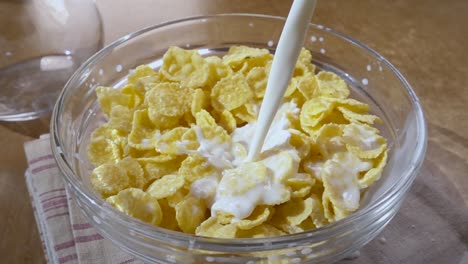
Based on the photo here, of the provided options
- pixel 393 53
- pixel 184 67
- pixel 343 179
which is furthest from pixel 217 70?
pixel 393 53

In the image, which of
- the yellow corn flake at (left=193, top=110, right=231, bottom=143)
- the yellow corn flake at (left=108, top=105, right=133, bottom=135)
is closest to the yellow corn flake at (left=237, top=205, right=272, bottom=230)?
the yellow corn flake at (left=193, top=110, right=231, bottom=143)

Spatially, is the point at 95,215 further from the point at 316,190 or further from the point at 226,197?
the point at 316,190

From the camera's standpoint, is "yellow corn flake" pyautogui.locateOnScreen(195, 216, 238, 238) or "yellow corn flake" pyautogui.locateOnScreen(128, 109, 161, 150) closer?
"yellow corn flake" pyautogui.locateOnScreen(195, 216, 238, 238)

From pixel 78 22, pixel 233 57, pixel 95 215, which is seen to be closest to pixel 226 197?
pixel 95 215

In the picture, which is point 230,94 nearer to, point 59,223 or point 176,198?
point 176,198

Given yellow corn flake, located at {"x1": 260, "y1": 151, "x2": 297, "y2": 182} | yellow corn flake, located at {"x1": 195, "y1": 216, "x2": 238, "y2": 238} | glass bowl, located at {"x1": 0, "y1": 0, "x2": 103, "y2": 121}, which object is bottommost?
glass bowl, located at {"x1": 0, "y1": 0, "x2": 103, "y2": 121}

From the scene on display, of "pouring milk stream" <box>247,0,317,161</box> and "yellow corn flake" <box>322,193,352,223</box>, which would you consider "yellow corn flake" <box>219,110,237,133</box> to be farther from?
"yellow corn flake" <box>322,193,352,223</box>
